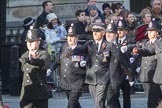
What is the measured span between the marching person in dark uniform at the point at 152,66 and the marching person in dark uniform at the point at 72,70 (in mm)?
1191

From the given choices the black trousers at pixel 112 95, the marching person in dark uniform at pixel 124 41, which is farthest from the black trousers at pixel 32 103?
the marching person in dark uniform at pixel 124 41

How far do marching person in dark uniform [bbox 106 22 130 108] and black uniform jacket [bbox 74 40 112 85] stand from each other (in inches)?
3.8

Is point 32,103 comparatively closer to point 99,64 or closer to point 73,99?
point 73,99

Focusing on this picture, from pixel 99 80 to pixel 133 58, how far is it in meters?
1.29

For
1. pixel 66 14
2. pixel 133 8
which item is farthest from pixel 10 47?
pixel 133 8

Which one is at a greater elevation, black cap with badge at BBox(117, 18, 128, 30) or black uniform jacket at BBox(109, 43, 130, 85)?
black cap with badge at BBox(117, 18, 128, 30)

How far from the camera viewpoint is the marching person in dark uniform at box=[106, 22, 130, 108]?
13.4m

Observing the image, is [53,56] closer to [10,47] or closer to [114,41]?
[10,47]

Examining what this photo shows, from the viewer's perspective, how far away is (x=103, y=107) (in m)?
13.2

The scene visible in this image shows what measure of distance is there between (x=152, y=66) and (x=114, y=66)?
72 centimetres

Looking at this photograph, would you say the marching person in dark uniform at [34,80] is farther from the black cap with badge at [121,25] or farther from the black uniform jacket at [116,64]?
the black cap with badge at [121,25]

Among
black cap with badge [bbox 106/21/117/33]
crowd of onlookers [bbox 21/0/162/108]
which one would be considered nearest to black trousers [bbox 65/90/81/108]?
black cap with badge [bbox 106/21/117/33]

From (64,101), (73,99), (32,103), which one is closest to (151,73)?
(73,99)

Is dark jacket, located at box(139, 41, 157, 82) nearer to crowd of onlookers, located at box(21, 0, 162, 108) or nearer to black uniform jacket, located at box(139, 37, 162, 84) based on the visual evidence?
black uniform jacket, located at box(139, 37, 162, 84)
